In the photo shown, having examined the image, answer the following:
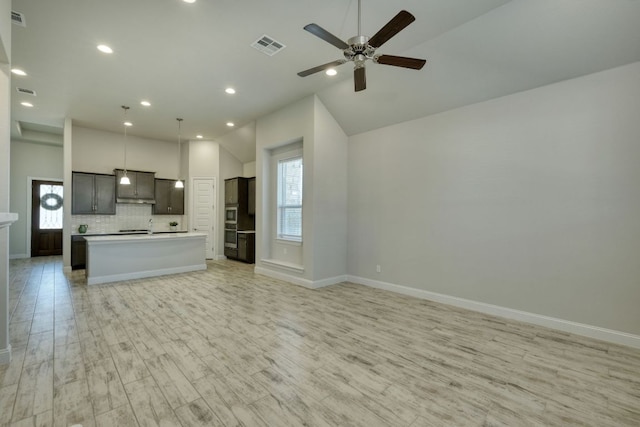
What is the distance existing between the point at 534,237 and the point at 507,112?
1.68 meters

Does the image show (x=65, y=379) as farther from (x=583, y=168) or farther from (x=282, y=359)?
(x=583, y=168)

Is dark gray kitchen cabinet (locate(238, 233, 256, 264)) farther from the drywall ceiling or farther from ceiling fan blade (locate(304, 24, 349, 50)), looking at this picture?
ceiling fan blade (locate(304, 24, 349, 50))

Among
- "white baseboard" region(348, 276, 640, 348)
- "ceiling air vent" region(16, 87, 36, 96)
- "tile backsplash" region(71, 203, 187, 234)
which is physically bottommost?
"white baseboard" region(348, 276, 640, 348)

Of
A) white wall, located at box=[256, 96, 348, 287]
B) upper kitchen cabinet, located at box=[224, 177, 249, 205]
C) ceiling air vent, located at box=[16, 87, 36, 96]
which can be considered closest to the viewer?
ceiling air vent, located at box=[16, 87, 36, 96]

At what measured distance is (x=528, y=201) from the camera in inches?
142

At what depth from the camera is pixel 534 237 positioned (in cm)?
355

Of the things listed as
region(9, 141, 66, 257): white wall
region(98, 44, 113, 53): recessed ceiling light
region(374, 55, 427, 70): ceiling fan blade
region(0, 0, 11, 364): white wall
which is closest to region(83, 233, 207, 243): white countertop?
region(0, 0, 11, 364): white wall

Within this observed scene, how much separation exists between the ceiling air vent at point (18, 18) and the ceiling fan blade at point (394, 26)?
3859 millimetres

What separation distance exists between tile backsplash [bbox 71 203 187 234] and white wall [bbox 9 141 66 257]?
266 centimetres

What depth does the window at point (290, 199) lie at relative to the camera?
5.93m

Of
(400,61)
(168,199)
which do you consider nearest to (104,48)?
(400,61)

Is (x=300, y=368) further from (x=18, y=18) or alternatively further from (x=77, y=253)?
(x=77, y=253)

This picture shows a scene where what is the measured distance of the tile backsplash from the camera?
727cm

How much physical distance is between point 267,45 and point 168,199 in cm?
614
